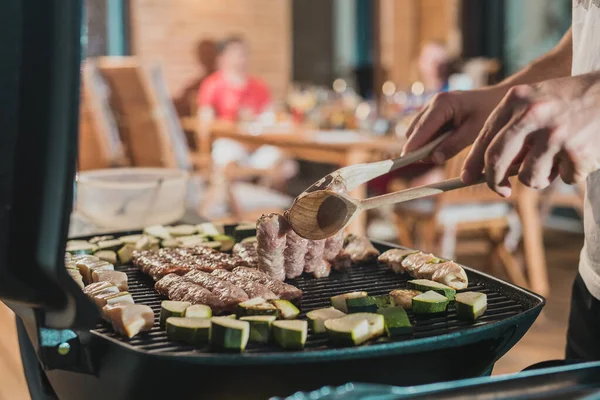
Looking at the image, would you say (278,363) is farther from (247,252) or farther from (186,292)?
(247,252)

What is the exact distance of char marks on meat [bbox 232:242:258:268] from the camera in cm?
146

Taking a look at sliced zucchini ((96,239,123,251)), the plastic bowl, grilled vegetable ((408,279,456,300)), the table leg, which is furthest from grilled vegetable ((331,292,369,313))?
the table leg

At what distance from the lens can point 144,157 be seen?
14.3ft

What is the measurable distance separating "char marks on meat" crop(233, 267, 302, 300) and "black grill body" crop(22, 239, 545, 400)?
171 mm

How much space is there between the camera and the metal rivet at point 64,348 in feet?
3.16

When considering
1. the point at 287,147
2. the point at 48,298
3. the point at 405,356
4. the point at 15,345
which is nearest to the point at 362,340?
the point at 405,356

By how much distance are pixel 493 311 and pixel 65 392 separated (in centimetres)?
68

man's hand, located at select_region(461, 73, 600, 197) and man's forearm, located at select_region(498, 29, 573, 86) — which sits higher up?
man's forearm, located at select_region(498, 29, 573, 86)

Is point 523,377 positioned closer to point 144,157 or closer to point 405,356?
point 405,356

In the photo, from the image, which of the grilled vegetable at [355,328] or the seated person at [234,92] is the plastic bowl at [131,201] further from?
the seated person at [234,92]

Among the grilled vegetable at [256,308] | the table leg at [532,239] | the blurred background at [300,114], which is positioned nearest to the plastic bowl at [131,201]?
the blurred background at [300,114]

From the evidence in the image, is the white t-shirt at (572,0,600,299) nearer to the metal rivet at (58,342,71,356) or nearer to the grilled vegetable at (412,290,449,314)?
the grilled vegetable at (412,290,449,314)

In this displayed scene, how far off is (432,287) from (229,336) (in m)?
0.41

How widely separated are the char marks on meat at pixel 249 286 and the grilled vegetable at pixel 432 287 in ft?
0.79
